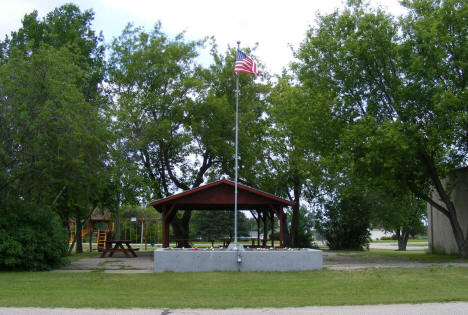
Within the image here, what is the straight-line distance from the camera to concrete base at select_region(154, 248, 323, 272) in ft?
50.9

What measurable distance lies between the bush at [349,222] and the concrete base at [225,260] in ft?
67.6

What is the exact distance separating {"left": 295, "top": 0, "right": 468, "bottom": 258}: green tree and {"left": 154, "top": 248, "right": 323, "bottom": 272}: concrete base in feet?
20.6

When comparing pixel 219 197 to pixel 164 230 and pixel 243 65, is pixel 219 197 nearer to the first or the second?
pixel 164 230

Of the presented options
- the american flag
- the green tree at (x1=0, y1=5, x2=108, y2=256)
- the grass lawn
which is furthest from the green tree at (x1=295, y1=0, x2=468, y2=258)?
the green tree at (x1=0, y1=5, x2=108, y2=256)

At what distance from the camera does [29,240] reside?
16.4 meters

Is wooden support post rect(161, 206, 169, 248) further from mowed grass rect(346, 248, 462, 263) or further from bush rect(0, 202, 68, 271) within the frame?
mowed grass rect(346, 248, 462, 263)

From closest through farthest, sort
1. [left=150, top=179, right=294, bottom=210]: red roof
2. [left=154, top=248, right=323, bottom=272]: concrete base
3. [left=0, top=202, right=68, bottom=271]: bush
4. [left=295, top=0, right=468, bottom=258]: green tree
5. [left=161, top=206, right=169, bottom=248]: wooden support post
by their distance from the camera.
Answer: [left=154, top=248, right=323, bottom=272]: concrete base
[left=0, top=202, right=68, bottom=271]: bush
[left=295, top=0, right=468, bottom=258]: green tree
[left=150, top=179, right=294, bottom=210]: red roof
[left=161, top=206, right=169, bottom=248]: wooden support post

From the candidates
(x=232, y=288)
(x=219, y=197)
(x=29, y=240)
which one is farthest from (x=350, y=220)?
(x=232, y=288)

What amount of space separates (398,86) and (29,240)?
15189 millimetres

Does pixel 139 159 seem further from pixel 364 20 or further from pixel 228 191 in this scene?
pixel 364 20

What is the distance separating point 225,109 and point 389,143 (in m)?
12.0

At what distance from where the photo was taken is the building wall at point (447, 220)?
951 inches

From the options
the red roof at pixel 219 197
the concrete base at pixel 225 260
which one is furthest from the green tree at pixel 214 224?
the concrete base at pixel 225 260

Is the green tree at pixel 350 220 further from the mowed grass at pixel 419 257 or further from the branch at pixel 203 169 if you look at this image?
the branch at pixel 203 169
